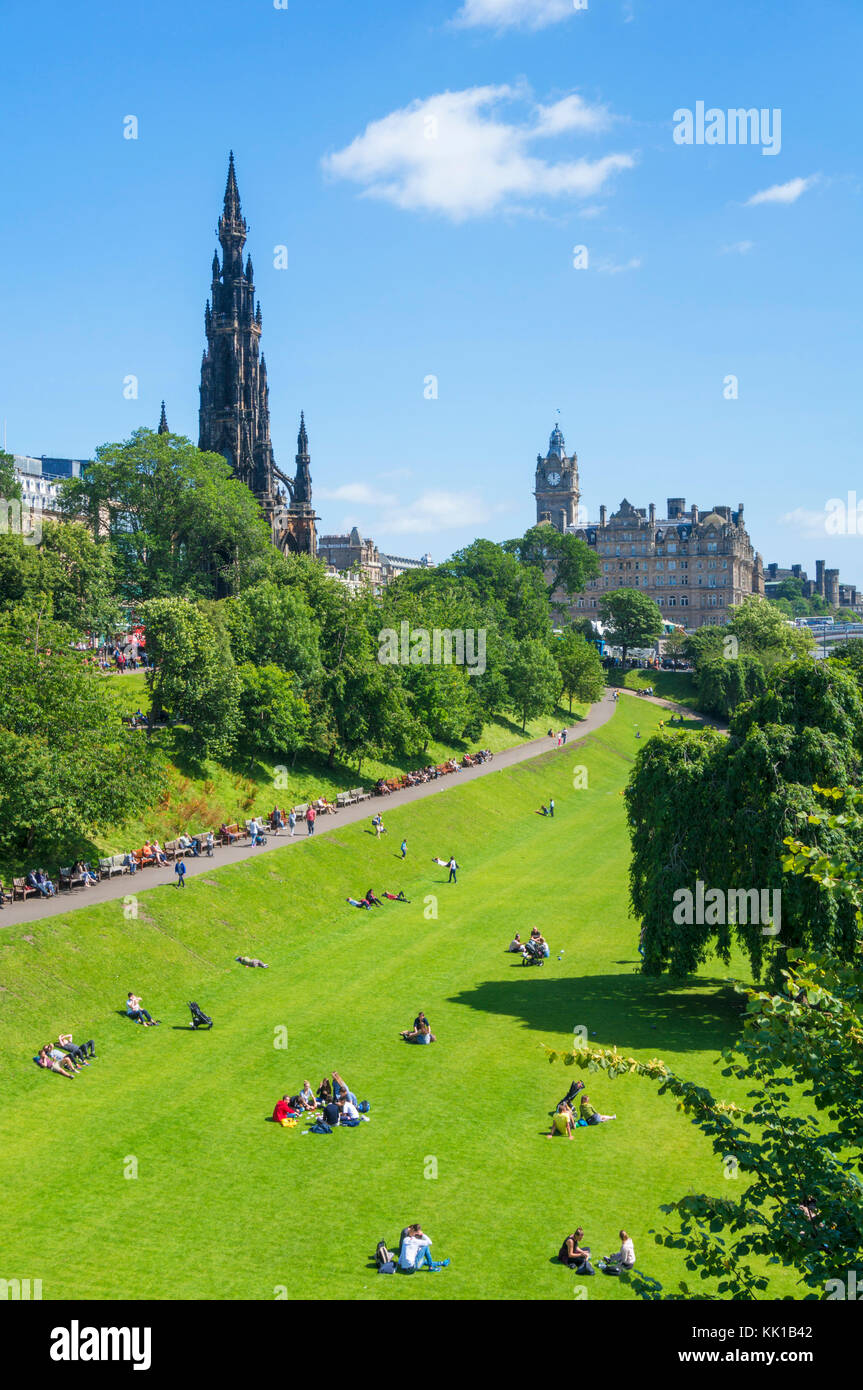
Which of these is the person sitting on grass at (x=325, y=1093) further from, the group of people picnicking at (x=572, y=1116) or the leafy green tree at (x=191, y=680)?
the leafy green tree at (x=191, y=680)

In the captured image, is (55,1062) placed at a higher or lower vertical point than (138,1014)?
lower

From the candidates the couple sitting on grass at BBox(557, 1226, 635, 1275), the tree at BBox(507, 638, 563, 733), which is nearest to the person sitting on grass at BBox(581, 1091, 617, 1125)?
the couple sitting on grass at BBox(557, 1226, 635, 1275)

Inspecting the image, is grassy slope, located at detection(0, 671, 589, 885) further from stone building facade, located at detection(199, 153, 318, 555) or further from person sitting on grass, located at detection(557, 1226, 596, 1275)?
stone building facade, located at detection(199, 153, 318, 555)

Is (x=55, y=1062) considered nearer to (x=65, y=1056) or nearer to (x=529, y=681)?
(x=65, y=1056)

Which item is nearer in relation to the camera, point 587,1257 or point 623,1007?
point 587,1257

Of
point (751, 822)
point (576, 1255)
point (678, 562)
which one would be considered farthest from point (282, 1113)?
point (678, 562)
